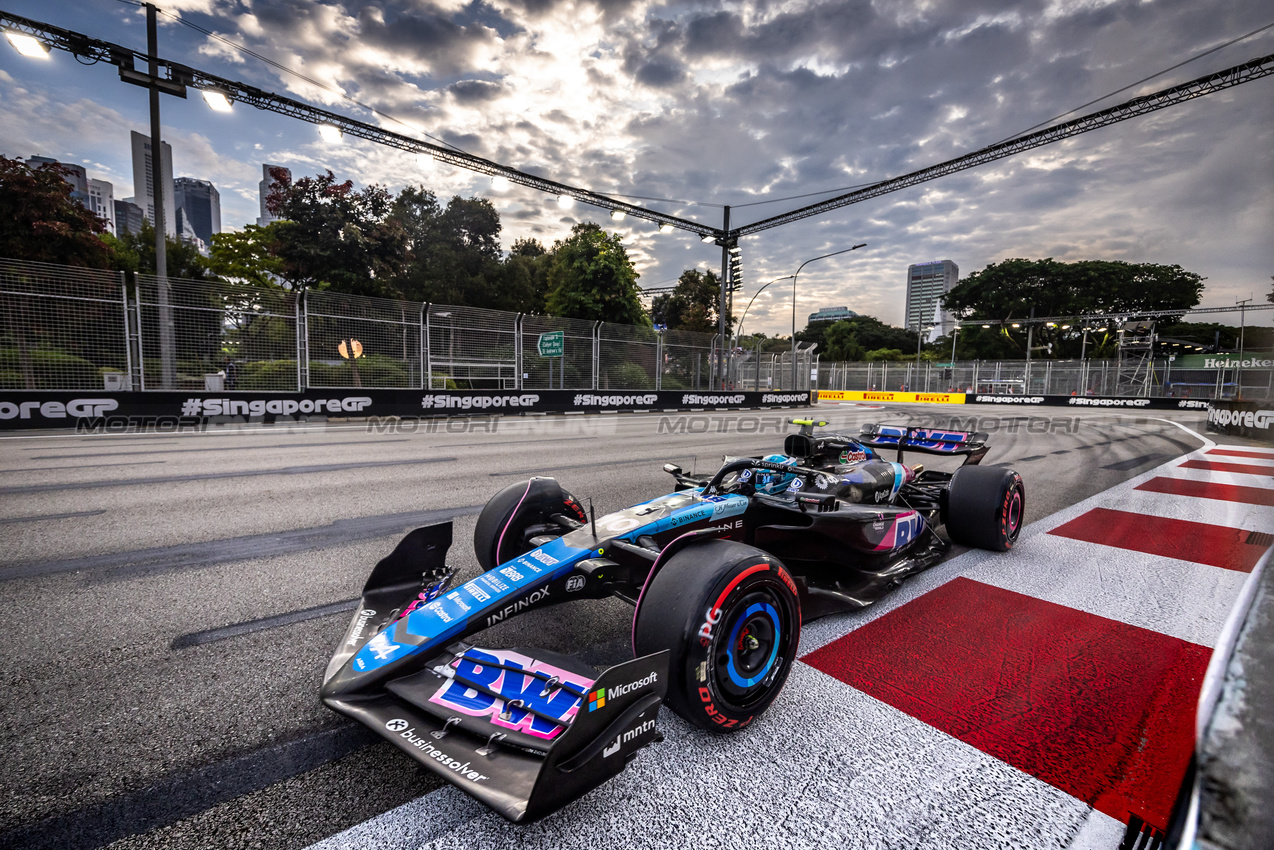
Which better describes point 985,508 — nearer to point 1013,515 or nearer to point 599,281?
point 1013,515

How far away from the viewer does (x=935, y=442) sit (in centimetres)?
497

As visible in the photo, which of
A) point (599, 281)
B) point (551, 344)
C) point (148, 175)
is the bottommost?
point (551, 344)

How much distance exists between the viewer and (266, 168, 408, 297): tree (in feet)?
86.4

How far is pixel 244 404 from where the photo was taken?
1178 centimetres

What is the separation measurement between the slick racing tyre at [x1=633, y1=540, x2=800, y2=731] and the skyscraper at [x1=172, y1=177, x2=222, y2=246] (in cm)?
19178

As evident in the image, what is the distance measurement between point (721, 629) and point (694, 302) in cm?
5663

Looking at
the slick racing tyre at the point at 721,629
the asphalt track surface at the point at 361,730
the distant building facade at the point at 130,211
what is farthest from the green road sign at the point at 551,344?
the distant building facade at the point at 130,211

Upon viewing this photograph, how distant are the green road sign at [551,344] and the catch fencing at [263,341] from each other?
33mm

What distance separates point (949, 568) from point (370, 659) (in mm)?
3563

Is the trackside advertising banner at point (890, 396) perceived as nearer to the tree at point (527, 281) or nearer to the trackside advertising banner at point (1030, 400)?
the trackside advertising banner at point (1030, 400)

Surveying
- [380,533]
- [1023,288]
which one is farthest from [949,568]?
[1023,288]

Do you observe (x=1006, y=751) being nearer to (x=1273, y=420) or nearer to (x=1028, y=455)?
(x=1273, y=420)

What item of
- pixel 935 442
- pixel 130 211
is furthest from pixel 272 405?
pixel 130 211

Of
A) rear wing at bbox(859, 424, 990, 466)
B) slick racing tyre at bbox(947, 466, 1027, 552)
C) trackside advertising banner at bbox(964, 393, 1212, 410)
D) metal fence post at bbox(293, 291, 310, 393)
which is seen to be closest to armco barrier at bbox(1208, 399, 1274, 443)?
rear wing at bbox(859, 424, 990, 466)
